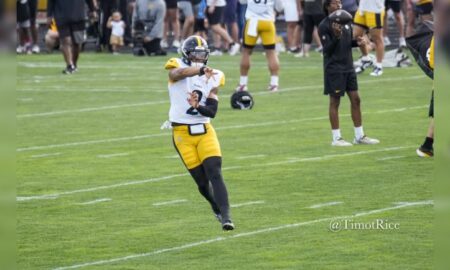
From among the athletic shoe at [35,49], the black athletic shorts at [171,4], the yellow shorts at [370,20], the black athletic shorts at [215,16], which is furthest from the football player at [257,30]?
the athletic shoe at [35,49]

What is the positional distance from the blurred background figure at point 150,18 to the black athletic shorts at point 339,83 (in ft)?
49.3

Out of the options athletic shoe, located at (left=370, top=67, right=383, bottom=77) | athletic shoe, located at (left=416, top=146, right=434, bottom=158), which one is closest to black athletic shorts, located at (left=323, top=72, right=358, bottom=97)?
athletic shoe, located at (left=416, top=146, right=434, bottom=158)

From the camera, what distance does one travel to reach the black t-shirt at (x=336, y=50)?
43.1 feet

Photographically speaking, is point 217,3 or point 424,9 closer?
point 424,9

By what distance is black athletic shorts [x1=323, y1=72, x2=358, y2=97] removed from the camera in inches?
514

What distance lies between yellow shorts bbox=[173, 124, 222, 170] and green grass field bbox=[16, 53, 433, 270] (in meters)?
0.58

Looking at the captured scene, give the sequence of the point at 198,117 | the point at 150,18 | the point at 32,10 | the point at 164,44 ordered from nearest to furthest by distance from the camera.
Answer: the point at 198,117 → the point at 150,18 → the point at 32,10 → the point at 164,44

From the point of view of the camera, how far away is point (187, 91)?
323 inches

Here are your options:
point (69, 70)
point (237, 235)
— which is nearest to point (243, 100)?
point (69, 70)

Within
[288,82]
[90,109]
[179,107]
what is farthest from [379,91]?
[179,107]

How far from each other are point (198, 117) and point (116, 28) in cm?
2183

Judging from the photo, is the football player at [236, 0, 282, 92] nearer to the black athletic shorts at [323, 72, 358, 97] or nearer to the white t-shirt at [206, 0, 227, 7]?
the black athletic shorts at [323, 72, 358, 97]

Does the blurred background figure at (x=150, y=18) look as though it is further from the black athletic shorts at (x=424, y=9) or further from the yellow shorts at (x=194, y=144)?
the yellow shorts at (x=194, y=144)

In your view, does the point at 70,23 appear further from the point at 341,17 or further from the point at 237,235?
the point at 237,235
